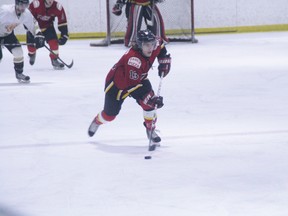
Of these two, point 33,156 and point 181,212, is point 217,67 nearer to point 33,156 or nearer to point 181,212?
point 33,156

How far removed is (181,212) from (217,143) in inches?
58.7

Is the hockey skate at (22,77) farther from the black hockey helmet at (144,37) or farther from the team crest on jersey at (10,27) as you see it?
the black hockey helmet at (144,37)

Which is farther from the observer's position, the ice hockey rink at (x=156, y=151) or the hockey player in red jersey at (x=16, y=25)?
the hockey player in red jersey at (x=16, y=25)

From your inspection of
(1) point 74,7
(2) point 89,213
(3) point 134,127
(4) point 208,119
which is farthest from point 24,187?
(1) point 74,7

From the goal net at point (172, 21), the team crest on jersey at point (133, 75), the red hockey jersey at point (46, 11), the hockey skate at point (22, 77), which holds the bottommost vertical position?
the goal net at point (172, 21)

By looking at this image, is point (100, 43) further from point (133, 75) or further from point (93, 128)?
point (133, 75)

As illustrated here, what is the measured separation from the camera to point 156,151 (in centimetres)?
438

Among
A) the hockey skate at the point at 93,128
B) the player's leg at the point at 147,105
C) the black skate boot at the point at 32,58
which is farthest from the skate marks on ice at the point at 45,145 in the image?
the black skate boot at the point at 32,58

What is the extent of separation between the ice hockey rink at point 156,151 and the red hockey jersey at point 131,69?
0.37m

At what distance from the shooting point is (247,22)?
12695 millimetres

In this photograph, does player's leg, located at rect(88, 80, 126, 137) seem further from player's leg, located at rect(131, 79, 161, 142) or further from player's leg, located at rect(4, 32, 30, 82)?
player's leg, located at rect(4, 32, 30, 82)

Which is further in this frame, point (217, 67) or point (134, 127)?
point (217, 67)

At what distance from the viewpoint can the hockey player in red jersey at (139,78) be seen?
4.31 m

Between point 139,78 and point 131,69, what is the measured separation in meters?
0.08
